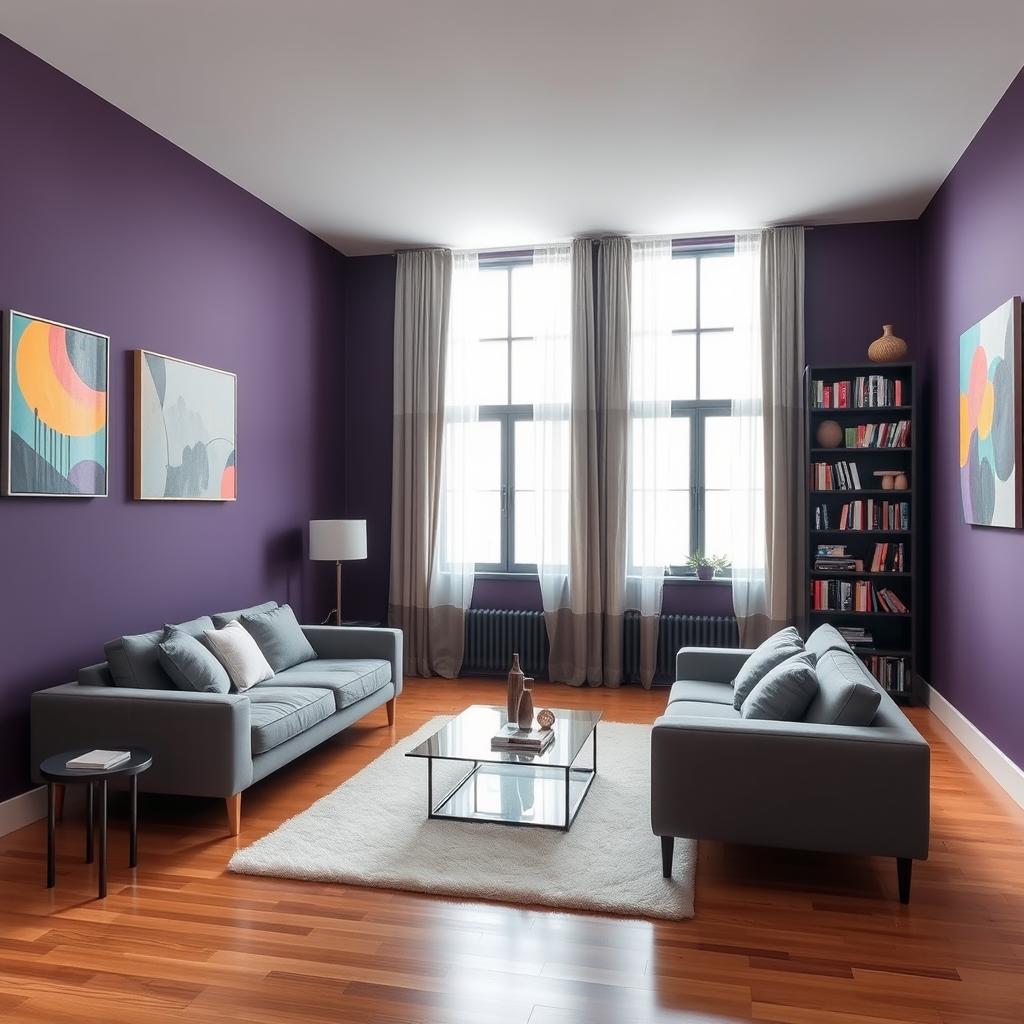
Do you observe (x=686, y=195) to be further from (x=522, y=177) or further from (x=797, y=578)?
(x=797, y=578)

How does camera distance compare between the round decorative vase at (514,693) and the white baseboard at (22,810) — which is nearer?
the white baseboard at (22,810)

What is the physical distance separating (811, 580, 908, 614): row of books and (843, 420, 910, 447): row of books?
102cm

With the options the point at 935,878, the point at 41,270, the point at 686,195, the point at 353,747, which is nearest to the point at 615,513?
the point at 686,195

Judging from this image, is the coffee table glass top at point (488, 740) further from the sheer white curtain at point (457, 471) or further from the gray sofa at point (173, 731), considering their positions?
the sheer white curtain at point (457, 471)

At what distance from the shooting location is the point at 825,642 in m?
4.27

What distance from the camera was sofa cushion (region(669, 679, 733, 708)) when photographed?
427 centimetres

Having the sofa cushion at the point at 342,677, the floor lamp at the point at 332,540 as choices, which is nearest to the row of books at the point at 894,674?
the sofa cushion at the point at 342,677

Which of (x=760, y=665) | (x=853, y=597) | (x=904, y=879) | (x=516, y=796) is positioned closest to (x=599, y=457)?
(x=853, y=597)

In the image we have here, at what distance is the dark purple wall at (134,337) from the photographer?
3885 millimetres

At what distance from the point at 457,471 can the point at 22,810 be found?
407cm

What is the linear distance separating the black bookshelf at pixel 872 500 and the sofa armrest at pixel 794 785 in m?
3.24

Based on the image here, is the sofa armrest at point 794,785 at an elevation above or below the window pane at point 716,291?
below

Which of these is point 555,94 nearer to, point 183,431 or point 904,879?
point 183,431

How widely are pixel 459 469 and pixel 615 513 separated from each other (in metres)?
1.36
